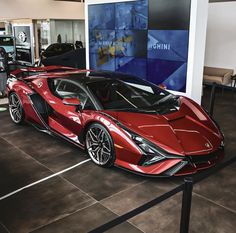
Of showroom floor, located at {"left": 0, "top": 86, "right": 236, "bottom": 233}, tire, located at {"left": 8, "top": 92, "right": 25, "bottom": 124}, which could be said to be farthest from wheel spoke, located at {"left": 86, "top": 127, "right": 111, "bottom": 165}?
tire, located at {"left": 8, "top": 92, "right": 25, "bottom": 124}

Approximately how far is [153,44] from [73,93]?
2817mm

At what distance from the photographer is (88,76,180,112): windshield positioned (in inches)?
155

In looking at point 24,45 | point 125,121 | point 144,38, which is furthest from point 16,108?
Answer: point 24,45

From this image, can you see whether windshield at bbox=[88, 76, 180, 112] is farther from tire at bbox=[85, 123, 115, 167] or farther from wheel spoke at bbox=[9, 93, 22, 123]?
wheel spoke at bbox=[9, 93, 22, 123]

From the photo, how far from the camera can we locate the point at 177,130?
11.6 ft

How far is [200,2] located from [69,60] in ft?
17.7

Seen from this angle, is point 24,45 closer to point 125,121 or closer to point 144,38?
point 144,38

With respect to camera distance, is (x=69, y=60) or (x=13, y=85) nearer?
(x=13, y=85)

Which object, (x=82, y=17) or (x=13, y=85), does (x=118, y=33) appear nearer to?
(x=13, y=85)

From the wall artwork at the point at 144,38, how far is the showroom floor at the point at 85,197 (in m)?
2.38

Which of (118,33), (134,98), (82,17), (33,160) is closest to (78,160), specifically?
(33,160)

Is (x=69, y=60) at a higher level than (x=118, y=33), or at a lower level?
lower

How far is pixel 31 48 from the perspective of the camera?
1023 centimetres

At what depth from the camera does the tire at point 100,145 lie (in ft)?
12.0
